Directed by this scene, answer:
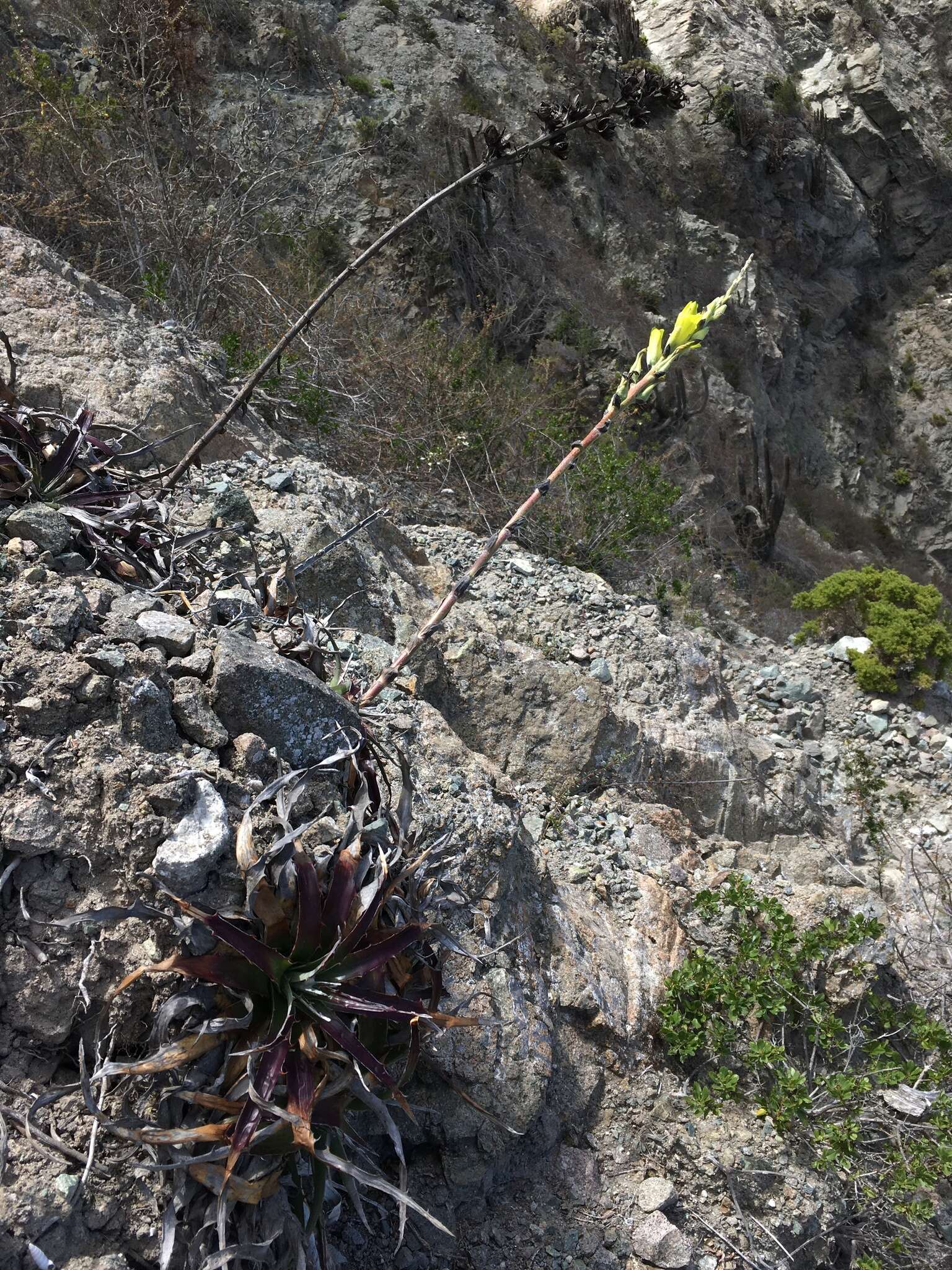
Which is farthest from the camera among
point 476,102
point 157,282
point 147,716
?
point 476,102

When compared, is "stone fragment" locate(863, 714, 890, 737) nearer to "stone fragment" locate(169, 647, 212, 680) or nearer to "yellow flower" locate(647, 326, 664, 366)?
"yellow flower" locate(647, 326, 664, 366)

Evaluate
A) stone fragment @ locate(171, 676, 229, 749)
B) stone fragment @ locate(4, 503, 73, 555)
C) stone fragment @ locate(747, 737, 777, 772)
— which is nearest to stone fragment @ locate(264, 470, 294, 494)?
stone fragment @ locate(4, 503, 73, 555)

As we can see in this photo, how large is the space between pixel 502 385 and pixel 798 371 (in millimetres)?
8736

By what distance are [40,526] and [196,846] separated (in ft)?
3.23

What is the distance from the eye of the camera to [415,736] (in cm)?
262

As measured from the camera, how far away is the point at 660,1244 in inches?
86.4

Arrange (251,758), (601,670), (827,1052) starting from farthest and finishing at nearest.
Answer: (601,670) < (827,1052) < (251,758)

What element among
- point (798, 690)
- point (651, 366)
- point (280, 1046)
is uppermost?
point (651, 366)

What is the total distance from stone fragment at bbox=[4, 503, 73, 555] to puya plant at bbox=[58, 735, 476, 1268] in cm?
92

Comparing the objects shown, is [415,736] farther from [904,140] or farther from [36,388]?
[904,140]

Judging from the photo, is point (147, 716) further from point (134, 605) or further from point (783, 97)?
point (783, 97)

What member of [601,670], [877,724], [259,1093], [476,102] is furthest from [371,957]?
[476,102]

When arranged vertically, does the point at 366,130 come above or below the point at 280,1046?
above

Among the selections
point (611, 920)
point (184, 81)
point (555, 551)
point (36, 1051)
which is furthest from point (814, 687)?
point (184, 81)
